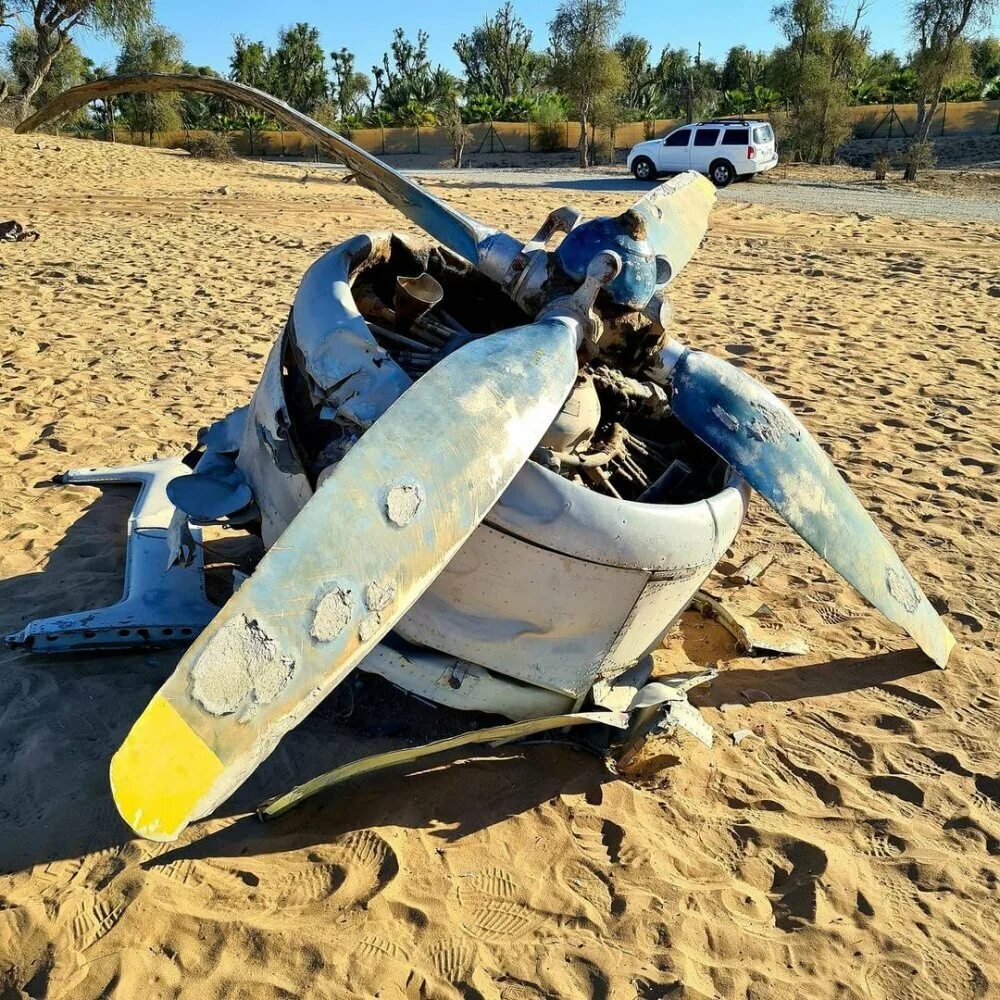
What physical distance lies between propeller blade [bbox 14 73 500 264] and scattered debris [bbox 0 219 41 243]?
10.5 m

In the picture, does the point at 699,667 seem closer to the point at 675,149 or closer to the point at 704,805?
the point at 704,805

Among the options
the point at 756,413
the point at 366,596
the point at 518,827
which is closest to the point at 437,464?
the point at 366,596

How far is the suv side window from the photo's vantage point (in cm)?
2423

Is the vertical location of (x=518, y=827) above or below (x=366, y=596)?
below

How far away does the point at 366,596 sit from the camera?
7.54ft

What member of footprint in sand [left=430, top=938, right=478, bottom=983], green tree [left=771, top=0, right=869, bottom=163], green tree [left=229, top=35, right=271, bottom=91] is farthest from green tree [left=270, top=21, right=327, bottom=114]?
footprint in sand [left=430, top=938, right=478, bottom=983]

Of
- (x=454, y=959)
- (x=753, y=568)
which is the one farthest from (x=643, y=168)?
(x=454, y=959)

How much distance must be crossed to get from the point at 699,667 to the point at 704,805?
99 centimetres

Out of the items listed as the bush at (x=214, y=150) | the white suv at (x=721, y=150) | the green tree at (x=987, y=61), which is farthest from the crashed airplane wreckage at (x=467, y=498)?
the green tree at (x=987, y=61)

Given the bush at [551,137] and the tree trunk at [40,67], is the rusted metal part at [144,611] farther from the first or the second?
the bush at [551,137]

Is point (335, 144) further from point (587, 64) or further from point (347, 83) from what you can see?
point (347, 83)

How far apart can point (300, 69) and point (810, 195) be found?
49.7 m

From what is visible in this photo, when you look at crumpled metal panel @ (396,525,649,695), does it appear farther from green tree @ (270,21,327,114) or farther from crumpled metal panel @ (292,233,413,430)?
green tree @ (270,21,327,114)

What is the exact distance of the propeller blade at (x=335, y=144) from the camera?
350 centimetres
